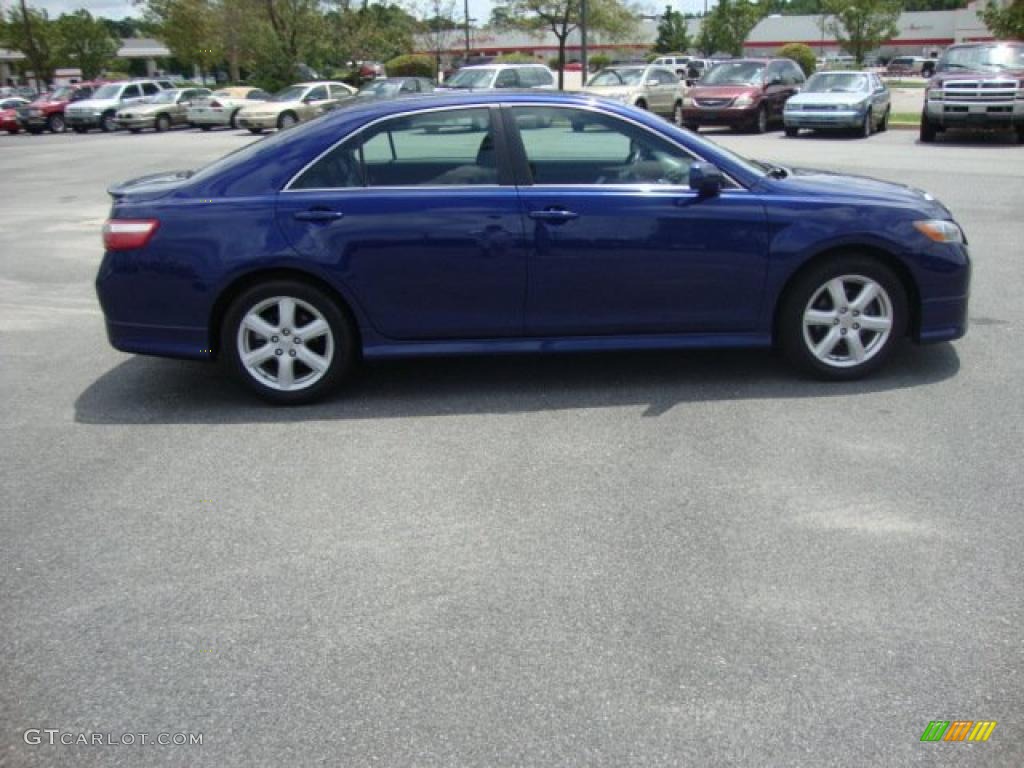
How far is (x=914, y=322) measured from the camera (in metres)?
6.02

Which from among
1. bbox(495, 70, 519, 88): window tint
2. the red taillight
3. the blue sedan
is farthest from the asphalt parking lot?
bbox(495, 70, 519, 88): window tint

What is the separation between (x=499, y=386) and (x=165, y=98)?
36342 mm

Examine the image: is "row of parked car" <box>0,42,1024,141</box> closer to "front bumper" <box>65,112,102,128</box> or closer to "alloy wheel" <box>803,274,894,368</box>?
"front bumper" <box>65,112,102,128</box>

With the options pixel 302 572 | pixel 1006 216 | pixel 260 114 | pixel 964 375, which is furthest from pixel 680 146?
pixel 260 114

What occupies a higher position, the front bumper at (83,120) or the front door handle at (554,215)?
the front door handle at (554,215)

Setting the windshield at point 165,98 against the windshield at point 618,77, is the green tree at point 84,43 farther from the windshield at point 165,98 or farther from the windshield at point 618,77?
the windshield at point 618,77

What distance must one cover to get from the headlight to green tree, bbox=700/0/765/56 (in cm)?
7969

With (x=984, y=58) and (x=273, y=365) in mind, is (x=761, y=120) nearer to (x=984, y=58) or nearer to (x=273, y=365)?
(x=984, y=58)

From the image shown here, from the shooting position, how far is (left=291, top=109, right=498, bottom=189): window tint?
5.72m

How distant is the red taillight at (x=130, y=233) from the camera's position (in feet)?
18.4

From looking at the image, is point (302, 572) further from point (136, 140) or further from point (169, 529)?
point (136, 140)

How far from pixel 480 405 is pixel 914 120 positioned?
25.1 m

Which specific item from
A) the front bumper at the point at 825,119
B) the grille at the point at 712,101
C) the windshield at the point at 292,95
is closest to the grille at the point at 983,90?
the front bumper at the point at 825,119

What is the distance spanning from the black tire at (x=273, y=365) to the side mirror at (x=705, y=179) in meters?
2.05
